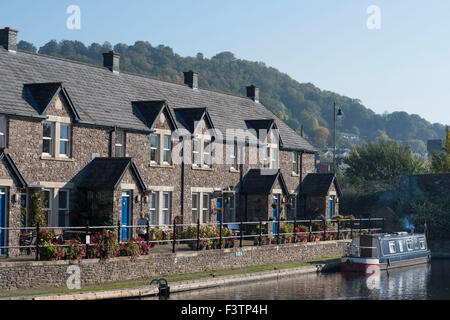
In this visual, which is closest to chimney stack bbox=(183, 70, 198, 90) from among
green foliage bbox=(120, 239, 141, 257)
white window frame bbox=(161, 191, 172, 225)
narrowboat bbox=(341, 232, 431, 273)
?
white window frame bbox=(161, 191, 172, 225)

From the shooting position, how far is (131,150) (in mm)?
35281

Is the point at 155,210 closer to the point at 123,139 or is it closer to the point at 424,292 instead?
the point at 123,139

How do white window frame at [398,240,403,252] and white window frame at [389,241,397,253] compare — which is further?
white window frame at [398,240,403,252]

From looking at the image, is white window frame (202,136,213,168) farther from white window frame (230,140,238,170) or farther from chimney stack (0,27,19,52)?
chimney stack (0,27,19,52)

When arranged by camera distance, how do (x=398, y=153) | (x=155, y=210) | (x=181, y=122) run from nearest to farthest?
(x=155, y=210) < (x=181, y=122) < (x=398, y=153)

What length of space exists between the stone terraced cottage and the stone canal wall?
3.38 m

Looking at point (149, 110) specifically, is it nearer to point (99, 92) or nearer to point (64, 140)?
point (99, 92)

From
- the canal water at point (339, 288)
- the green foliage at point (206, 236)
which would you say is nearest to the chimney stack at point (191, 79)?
the green foliage at point (206, 236)

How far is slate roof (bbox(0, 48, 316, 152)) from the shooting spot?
104ft

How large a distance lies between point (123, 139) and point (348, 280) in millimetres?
12055

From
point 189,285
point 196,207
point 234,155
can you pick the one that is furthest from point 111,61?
point 189,285

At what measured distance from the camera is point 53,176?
103ft
